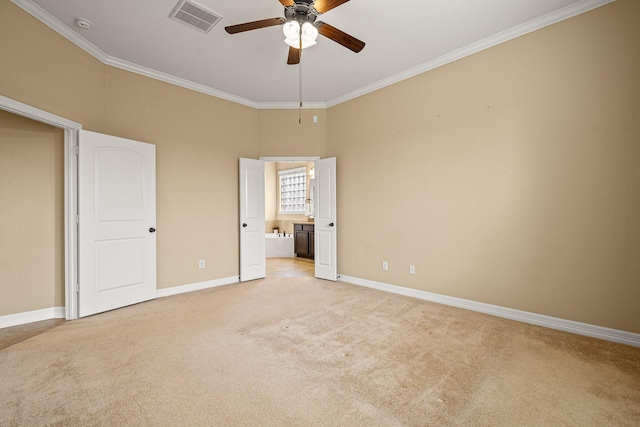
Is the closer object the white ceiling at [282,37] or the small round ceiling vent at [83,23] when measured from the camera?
the white ceiling at [282,37]

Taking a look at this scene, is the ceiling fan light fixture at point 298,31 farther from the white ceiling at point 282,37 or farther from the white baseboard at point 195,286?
the white baseboard at point 195,286

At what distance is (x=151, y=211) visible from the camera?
3.95 m

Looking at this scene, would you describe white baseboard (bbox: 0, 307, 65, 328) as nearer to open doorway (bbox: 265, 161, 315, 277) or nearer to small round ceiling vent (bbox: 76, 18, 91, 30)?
small round ceiling vent (bbox: 76, 18, 91, 30)

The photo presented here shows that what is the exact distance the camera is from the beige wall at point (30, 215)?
10.3 feet

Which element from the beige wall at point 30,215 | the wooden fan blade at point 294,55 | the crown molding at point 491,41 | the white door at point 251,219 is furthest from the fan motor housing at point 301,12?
the beige wall at point 30,215

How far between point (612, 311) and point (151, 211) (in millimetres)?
5144

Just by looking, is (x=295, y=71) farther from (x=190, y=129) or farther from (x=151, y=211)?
(x=151, y=211)

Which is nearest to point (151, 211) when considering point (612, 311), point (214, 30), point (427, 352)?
point (214, 30)

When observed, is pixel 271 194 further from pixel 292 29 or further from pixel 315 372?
pixel 315 372

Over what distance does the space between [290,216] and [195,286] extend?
14.3 ft

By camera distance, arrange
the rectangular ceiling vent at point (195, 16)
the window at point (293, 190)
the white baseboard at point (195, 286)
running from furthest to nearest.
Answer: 1. the window at point (293, 190)
2. the white baseboard at point (195, 286)
3. the rectangular ceiling vent at point (195, 16)

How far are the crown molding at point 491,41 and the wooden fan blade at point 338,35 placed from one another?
1.60m

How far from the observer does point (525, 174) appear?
3.13 m

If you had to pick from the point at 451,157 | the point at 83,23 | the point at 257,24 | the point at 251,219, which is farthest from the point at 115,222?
the point at 451,157
